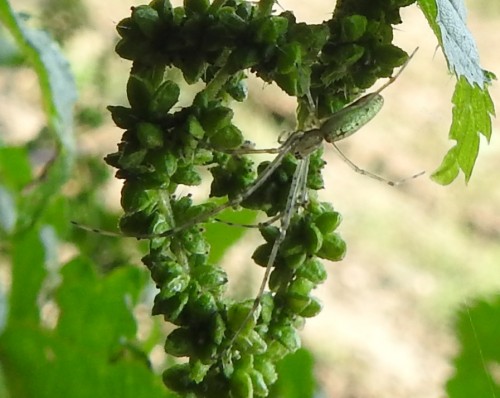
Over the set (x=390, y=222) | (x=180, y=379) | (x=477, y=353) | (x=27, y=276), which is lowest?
(x=390, y=222)

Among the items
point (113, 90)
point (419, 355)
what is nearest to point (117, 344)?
point (113, 90)

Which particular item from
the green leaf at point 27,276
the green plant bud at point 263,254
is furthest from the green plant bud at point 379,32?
the green leaf at point 27,276

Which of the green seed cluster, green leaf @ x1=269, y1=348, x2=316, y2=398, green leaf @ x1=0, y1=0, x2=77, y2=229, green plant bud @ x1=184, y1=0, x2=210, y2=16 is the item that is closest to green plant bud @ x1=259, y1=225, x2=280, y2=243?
the green seed cluster

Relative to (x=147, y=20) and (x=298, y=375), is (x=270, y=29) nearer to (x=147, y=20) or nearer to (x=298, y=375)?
(x=147, y=20)

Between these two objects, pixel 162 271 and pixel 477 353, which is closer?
pixel 162 271

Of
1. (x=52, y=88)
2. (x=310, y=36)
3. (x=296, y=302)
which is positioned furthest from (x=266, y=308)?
(x=52, y=88)

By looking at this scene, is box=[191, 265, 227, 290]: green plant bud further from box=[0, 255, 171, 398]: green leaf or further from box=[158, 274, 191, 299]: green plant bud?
box=[0, 255, 171, 398]: green leaf
